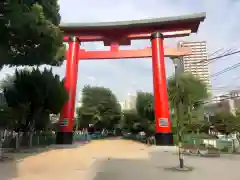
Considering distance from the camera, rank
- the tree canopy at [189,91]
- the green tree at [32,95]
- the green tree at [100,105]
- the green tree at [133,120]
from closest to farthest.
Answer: the green tree at [32,95] → the tree canopy at [189,91] → the green tree at [133,120] → the green tree at [100,105]

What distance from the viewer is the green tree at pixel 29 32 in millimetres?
9305

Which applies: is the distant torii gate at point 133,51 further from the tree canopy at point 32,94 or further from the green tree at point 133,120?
the green tree at point 133,120

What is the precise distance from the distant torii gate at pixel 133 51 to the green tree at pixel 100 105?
1584 centimetres

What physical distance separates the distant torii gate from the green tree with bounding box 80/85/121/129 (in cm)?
1584

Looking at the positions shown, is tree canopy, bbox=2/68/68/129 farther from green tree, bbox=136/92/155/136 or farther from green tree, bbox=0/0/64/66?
green tree, bbox=136/92/155/136

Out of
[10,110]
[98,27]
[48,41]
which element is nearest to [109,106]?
[98,27]

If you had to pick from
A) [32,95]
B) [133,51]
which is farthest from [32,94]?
[133,51]

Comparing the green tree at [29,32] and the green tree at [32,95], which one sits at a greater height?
the green tree at [29,32]

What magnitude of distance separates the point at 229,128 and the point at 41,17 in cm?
1450

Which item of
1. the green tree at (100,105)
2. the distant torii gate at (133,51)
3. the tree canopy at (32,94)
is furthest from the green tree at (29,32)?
the green tree at (100,105)

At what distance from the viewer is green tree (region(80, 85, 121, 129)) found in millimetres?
38562

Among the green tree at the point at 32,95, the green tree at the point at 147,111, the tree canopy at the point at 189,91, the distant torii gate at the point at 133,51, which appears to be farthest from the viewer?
the green tree at the point at 147,111

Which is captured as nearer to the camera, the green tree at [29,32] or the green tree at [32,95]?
the green tree at [29,32]

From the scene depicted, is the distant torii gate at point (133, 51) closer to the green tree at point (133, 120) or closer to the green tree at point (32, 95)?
the green tree at point (32, 95)
